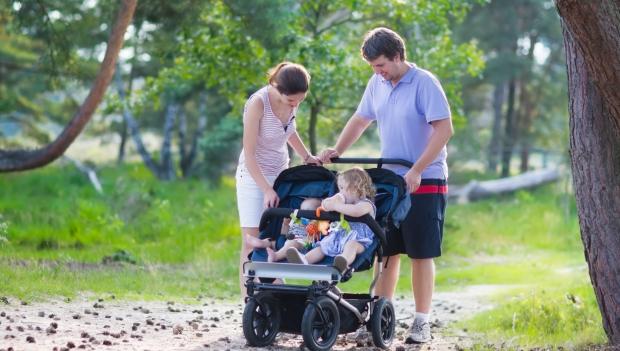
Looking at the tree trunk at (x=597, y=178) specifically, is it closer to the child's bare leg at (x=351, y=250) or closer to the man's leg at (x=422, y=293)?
the man's leg at (x=422, y=293)

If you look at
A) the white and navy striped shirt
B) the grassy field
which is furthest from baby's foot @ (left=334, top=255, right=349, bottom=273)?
the grassy field

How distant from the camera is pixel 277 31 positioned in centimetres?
1101

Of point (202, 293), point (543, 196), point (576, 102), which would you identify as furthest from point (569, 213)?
point (576, 102)

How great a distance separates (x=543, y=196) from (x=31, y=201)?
1067cm

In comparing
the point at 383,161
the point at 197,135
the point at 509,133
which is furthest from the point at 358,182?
the point at 509,133

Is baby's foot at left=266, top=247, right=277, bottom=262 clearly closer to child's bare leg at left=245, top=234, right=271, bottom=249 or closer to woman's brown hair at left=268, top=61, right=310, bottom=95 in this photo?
child's bare leg at left=245, top=234, right=271, bottom=249

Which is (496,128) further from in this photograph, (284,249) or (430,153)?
(284,249)

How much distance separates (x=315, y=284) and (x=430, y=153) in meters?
1.17

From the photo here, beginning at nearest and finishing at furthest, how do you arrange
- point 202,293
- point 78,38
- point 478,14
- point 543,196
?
point 202,293
point 78,38
point 543,196
point 478,14

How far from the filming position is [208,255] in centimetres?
1205

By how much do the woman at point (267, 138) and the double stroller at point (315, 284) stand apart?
0.55 feet

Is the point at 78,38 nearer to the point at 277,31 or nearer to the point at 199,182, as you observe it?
the point at 277,31

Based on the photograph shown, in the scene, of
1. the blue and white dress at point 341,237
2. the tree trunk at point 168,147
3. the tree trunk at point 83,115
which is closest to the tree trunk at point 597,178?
the blue and white dress at point 341,237

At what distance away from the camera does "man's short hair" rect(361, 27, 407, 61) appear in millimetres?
6516
